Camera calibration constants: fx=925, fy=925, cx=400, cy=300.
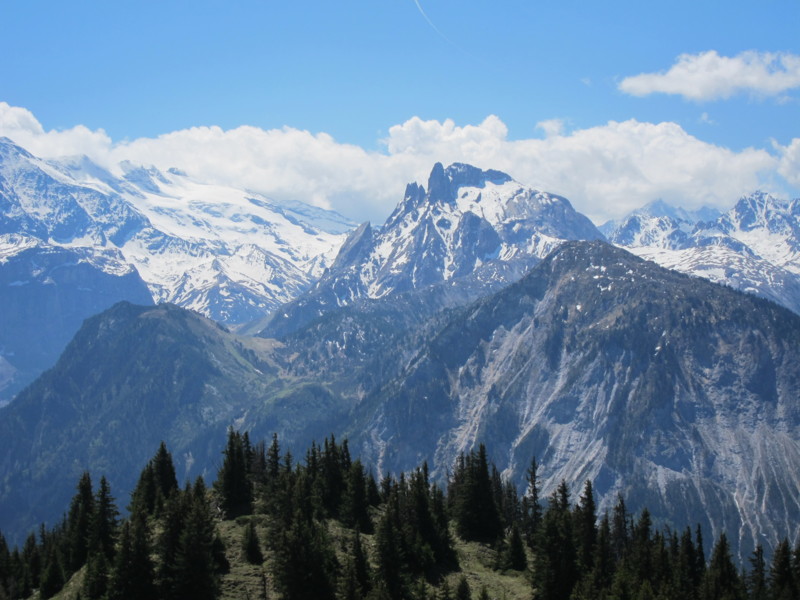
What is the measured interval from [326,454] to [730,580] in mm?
62739

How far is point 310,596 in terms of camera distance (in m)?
110

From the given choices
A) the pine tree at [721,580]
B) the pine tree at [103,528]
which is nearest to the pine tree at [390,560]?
the pine tree at [103,528]

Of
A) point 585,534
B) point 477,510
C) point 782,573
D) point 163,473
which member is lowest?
point 782,573

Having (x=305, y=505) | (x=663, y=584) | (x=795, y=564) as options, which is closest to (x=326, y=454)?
(x=305, y=505)

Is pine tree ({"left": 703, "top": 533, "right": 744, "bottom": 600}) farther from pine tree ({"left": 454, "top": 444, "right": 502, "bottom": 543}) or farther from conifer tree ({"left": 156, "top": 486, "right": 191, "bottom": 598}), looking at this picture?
conifer tree ({"left": 156, "top": 486, "right": 191, "bottom": 598})

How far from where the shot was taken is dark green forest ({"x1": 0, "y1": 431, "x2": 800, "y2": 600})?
10888 cm

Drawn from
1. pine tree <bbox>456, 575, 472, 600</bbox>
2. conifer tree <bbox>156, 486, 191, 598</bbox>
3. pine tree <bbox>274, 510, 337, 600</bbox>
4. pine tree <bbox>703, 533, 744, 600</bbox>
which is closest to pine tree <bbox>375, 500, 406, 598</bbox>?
pine tree <bbox>274, 510, 337, 600</bbox>

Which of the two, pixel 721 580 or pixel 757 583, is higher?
pixel 721 580

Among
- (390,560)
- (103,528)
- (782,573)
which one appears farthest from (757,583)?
(103,528)

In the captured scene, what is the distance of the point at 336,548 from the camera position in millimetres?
123750

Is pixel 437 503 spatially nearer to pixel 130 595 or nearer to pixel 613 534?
pixel 613 534

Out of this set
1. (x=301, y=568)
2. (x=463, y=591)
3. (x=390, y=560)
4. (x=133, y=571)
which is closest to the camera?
(x=133, y=571)

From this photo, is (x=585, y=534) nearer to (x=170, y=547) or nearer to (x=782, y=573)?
(x=782, y=573)

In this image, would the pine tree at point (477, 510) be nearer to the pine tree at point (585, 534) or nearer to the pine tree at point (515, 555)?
the pine tree at point (515, 555)
